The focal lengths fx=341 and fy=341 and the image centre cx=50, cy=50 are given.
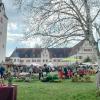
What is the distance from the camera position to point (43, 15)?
1920 cm

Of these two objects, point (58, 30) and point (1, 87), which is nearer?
point (1, 87)

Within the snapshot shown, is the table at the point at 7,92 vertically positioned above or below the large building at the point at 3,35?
below

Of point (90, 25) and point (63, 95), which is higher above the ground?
point (90, 25)

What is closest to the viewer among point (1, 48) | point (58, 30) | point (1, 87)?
point (1, 87)

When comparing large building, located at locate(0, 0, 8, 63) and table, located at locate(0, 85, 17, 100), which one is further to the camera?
large building, located at locate(0, 0, 8, 63)

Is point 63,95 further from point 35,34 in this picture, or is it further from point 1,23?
point 1,23

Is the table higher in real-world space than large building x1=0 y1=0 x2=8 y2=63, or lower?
lower

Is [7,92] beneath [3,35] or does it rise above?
beneath

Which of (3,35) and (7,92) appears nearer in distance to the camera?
(7,92)

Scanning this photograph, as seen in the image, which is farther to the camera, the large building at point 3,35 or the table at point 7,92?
the large building at point 3,35

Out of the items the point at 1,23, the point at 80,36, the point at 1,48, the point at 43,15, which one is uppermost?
the point at 1,23

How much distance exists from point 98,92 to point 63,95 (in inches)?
79.6

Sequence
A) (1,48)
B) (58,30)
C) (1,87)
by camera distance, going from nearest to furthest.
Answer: (1,87) < (58,30) < (1,48)

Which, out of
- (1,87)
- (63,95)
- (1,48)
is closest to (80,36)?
(63,95)
